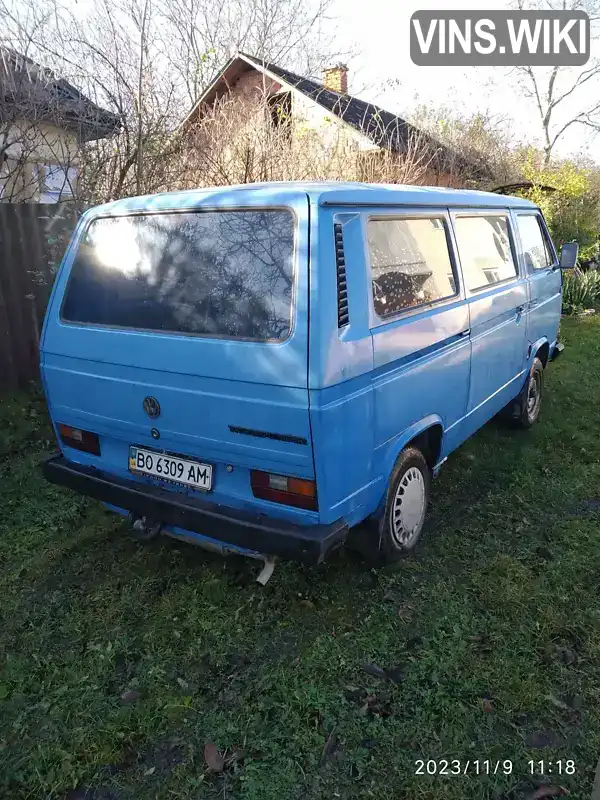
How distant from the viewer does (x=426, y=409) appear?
3.32 meters

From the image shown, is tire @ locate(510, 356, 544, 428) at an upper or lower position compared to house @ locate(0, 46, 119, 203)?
lower

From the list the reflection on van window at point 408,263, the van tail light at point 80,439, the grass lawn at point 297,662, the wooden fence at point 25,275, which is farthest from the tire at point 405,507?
the wooden fence at point 25,275

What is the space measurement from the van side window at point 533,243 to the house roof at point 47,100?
15.0 ft

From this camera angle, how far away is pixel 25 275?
18.9 ft

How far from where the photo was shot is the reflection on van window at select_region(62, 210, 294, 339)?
2.57 metres

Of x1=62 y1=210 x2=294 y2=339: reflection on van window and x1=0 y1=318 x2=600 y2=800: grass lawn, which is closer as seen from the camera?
x1=0 y1=318 x2=600 y2=800: grass lawn

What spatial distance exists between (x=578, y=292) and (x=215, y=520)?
12015 millimetres

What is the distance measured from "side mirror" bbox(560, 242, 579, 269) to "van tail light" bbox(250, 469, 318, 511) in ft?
14.9

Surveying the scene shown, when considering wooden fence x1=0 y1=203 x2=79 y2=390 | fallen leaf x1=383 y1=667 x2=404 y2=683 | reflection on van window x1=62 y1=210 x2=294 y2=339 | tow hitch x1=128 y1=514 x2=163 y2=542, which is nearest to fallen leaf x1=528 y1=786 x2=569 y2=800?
fallen leaf x1=383 y1=667 x2=404 y2=683

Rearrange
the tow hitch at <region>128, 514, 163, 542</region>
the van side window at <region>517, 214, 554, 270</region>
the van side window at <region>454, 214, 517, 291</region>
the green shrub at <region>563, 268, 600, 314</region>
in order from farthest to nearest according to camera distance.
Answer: the green shrub at <region>563, 268, 600, 314</region>, the van side window at <region>517, 214, 554, 270</region>, the van side window at <region>454, 214, 517, 291</region>, the tow hitch at <region>128, 514, 163, 542</region>

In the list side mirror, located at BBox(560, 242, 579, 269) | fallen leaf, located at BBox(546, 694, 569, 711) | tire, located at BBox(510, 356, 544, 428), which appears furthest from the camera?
side mirror, located at BBox(560, 242, 579, 269)

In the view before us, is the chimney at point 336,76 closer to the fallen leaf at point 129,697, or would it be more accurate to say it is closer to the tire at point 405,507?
the tire at point 405,507

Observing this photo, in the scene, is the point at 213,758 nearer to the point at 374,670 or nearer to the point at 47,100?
the point at 374,670
